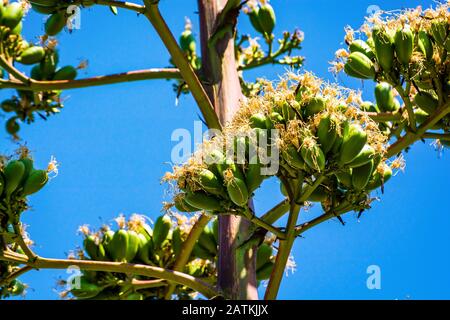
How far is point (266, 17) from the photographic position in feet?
23.5

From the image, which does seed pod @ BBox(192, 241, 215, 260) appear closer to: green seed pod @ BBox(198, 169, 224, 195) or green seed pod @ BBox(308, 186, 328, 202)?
green seed pod @ BBox(308, 186, 328, 202)

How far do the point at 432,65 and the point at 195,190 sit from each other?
5.01 feet

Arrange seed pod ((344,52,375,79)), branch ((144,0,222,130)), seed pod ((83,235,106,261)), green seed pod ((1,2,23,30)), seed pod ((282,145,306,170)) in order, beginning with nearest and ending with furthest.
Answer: seed pod ((282,145,306,170)), seed pod ((344,52,375,79)), branch ((144,0,222,130)), seed pod ((83,235,106,261)), green seed pod ((1,2,23,30))

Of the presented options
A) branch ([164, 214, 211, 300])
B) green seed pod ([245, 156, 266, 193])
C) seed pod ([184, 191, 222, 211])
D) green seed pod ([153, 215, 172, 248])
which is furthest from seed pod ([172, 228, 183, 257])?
green seed pod ([245, 156, 266, 193])

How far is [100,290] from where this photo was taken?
Result: 564 cm

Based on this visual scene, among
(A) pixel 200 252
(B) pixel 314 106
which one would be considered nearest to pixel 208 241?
(A) pixel 200 252

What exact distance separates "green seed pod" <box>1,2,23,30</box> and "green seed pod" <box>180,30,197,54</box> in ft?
6.71

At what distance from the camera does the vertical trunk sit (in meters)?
4.73

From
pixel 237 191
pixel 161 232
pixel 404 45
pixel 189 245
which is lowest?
pixel 237 191

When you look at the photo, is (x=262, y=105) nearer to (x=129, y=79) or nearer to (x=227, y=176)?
(x=227, y=176)

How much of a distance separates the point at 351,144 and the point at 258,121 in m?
0.47

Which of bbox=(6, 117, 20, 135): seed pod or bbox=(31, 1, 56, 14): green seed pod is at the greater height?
bbox=(6, 117, 20, 135): seed pod

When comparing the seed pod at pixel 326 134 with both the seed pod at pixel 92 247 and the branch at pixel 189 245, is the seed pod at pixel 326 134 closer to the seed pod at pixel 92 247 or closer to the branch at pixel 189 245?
the branch at pixel 189 245

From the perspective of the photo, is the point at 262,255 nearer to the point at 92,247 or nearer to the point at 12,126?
the point at 92,247
